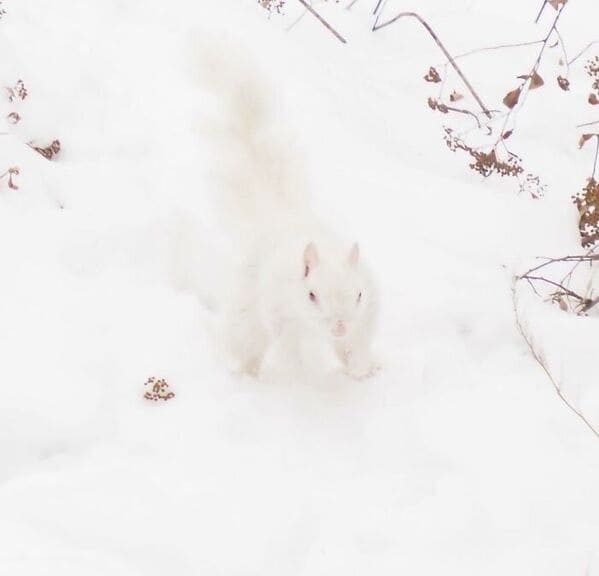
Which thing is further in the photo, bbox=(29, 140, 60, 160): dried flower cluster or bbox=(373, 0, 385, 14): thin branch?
bbox=(373, 0, 385, 14): thin branch

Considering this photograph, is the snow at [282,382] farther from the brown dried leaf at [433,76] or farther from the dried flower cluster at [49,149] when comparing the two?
the brown dried leaf at [433,76]

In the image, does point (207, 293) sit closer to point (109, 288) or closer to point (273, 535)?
point (109, 288)

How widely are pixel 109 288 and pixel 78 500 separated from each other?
1.18m

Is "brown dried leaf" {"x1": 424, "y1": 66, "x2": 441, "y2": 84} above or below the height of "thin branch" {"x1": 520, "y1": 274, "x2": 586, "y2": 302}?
above

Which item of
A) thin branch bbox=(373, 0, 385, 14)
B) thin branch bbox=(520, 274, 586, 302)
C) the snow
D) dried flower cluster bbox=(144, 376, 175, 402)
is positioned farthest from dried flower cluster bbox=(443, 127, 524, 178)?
dried flower cluster bbox=(144, 376, 175, 402)

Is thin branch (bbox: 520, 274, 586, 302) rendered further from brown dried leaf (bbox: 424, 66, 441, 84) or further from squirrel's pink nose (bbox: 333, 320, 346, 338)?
brown dried leaf (bbox: 424, 66, 441, 84)

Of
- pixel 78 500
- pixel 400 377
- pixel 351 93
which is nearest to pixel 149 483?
pixel 78 500

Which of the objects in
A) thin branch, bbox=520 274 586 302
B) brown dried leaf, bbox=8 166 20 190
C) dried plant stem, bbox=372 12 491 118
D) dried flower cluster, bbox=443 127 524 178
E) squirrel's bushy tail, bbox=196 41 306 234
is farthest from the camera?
dried plant stem, bbox=372 12 491 118

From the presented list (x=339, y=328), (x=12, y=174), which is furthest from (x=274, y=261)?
(x=12, y=174)

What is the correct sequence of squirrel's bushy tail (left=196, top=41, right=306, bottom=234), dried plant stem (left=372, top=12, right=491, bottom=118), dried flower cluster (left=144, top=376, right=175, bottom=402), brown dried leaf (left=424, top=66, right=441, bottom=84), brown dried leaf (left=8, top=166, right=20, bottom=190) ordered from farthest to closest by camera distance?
brown dried leaf (left=424, top=66, right=441, bottom=84) → dried plant stem (left=372, top=12, right=491, bottom=118) → brown dried leaf (left=8, top=166, right=20, bottom=190) → squirrel's bushy tail (left=196, top=41, right=306, bottom=234) → dried flower cluster (left=144, top=376, right=175, bottom=402)

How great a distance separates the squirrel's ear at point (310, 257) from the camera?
3.25 meters

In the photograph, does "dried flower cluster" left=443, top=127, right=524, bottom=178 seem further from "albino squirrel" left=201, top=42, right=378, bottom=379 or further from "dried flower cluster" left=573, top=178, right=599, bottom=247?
"albino squirrel" left=201, top=42, right=378, bottom=379

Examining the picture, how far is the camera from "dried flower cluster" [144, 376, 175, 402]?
3.38m

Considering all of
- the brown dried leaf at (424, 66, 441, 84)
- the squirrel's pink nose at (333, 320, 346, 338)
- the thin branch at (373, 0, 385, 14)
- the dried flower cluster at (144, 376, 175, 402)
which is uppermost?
the thin branch at (373, 0, 385, 14)
